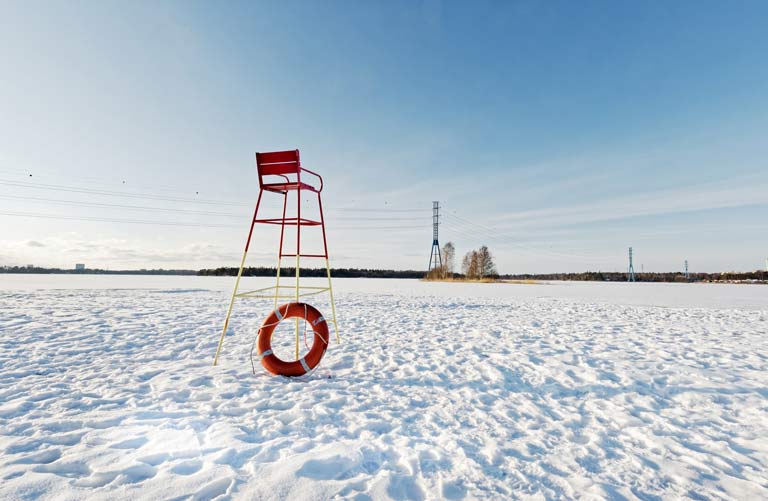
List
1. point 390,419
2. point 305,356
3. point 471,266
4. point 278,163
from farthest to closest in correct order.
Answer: point 471,266
point 278,163
point 305,356
point 390,419

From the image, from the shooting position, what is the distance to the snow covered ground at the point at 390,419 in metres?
2.07

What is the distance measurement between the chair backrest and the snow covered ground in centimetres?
255

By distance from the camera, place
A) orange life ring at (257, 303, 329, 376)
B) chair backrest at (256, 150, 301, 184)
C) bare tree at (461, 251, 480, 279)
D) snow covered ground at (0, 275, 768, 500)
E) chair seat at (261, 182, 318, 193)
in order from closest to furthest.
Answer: snow covered ground at (0, 275, 768, 500)
orange life ring at (257, 303, 329, 376)
chair backrest at (256, 150, 301, 184)
chair seat at (261, 182, 318, 193)
bare tree at (461, 251, 480, 279)

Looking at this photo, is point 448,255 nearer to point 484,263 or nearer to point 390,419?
point 484,263

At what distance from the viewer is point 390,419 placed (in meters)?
3.00

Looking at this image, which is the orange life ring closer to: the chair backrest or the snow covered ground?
the snow covered ground

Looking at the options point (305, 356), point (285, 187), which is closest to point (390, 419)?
point (305, 356)

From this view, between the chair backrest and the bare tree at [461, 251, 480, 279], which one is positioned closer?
the chair backrest

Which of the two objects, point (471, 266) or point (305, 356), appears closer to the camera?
point (305, 356)

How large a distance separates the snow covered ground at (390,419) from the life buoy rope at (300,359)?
0.18m

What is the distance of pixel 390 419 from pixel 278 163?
10.9 feet

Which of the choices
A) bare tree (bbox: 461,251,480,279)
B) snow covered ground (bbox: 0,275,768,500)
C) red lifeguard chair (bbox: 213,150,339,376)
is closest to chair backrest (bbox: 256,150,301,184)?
red lifeguard chair (bbox: 213,150,339,376)

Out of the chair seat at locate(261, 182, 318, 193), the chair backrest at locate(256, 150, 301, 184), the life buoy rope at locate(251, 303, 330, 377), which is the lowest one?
the life buoy rope at locate(251, 303, 330, 377)

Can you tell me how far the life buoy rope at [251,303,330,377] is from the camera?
4094mm
